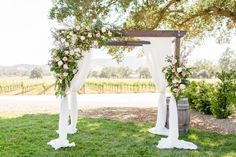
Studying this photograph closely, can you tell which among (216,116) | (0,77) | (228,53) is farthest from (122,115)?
(228,53)

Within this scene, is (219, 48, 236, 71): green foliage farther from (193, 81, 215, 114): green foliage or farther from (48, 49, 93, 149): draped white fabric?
(48, 49, 93, 149): draped white fabric

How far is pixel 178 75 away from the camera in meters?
7.04

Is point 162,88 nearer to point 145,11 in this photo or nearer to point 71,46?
point 71,46

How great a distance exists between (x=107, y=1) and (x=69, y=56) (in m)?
4.43

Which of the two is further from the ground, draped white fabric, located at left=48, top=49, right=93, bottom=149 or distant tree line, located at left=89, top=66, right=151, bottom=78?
distant tree line, located at left=89, top=66, right=151, bottom=78

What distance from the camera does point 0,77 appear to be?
102ft

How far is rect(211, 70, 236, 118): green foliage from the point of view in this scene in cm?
1077

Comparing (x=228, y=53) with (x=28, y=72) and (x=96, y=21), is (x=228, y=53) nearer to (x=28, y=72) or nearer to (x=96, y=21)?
(x=28, y=72)

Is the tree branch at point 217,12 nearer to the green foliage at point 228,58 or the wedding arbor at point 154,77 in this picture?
the wedding arbor at point 154,77

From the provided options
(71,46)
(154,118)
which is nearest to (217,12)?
(154,118)

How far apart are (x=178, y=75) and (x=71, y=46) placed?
7.16 feet

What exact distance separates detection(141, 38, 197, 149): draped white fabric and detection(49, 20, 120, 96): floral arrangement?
1348mm

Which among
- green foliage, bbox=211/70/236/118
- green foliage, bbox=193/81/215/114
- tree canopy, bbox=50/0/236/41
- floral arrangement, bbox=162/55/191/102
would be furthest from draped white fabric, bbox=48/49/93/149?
green foliage, bbox=193/81/215/114

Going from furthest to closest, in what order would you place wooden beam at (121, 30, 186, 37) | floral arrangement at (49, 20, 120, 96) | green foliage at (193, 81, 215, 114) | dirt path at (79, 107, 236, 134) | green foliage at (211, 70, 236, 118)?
green foliage at (193, 81, 215, 114) < green foliage at (211, 70, 236, 118) < dirt path at (79, 107, 236, 134) < wooden beam at (121, 30, 186, 37) < floral arrangement at (49, 20, 120, 96)
